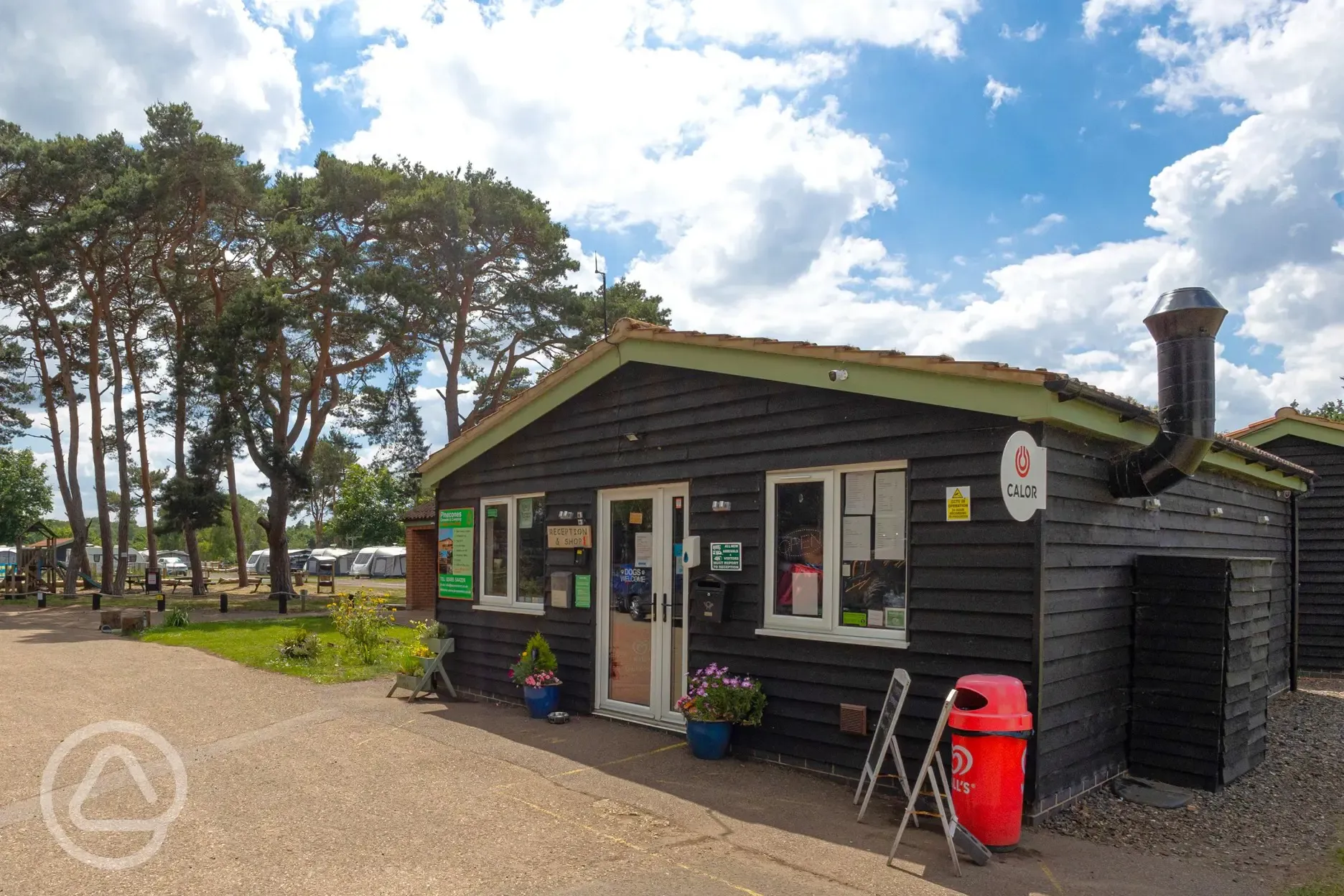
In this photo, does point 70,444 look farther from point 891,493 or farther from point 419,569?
point 891,493

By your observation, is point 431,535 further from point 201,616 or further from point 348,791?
point 348,791

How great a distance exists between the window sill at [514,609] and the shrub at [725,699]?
265 cm

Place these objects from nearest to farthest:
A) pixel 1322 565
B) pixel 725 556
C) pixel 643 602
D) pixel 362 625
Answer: pixel 725 556 < pixel 643 602 < pixel 1322 565 < pixel 362 625

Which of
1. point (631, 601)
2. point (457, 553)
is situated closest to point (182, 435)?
point (457, 553)

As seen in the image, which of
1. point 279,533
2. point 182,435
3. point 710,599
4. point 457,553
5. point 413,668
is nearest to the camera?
point 710,599

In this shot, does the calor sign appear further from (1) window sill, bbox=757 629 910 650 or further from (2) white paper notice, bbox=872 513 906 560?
(1) window sill, bbox=757 629 910 650

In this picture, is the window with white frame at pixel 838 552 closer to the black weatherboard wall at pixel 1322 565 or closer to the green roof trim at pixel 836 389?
the green roof trim at pixel 836 389

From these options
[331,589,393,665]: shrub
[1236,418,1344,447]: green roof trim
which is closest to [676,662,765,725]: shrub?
[331,589,393,665]: shrub

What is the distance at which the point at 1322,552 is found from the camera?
41.8 feet

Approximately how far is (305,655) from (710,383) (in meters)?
8.43

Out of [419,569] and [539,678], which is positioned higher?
[539,678]

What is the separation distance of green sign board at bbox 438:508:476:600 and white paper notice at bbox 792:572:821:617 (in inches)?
186

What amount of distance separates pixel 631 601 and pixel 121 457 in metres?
28.3

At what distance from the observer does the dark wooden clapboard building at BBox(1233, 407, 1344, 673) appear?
12.6 m
